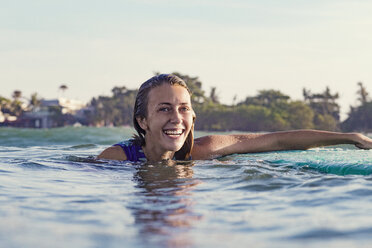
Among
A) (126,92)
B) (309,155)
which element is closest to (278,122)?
(126,92)

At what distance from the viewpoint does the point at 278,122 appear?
67.5 metres

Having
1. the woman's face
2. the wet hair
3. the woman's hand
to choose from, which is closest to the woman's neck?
the wet hair

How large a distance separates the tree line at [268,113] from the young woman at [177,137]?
62417 mm

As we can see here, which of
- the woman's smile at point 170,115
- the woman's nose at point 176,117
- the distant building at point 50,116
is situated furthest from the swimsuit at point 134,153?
the distant building at point 50,116

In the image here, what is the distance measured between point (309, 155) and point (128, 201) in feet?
7.95

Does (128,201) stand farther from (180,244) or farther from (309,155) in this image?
(309,155)

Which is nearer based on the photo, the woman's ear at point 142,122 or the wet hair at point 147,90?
the wet hair at point 147,90

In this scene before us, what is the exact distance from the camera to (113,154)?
4195 mm

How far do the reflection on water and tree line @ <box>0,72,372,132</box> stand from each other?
63.6 meters

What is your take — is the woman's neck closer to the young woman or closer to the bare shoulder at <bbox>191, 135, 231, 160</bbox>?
the young woman

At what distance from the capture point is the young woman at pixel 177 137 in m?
3.71

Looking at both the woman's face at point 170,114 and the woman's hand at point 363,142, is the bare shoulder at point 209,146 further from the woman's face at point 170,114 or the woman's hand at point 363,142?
the woman's hand at point 363,142

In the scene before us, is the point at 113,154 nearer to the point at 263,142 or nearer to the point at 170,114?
the point at 170,114

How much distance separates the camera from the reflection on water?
1.92m
